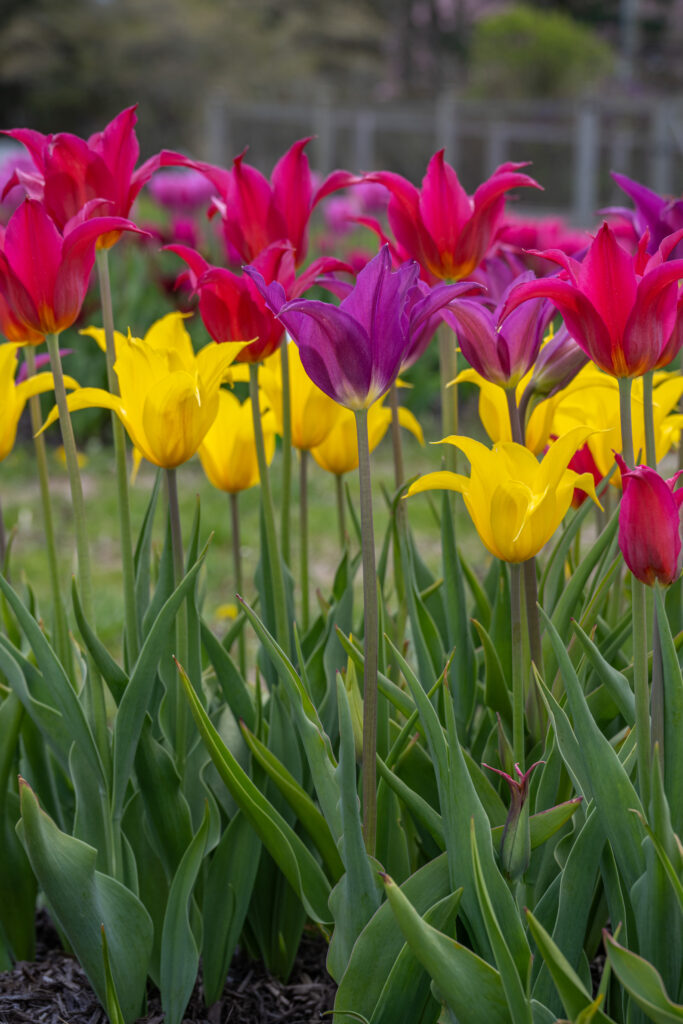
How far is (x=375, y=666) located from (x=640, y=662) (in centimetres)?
26

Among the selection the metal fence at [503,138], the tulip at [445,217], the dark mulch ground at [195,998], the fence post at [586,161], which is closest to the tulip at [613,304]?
the tulip at [445,217]

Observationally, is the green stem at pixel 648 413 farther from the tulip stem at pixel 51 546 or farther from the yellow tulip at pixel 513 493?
the tulip stem at pixel 51 546

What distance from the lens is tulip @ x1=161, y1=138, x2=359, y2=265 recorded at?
1.36 meters

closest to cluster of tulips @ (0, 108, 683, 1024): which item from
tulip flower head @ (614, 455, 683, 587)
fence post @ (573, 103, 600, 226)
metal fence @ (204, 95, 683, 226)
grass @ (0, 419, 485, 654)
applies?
tulip flower head @ (614, 455, 683, 587)

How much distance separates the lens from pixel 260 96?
30.5 metres

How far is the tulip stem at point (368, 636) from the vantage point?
1.05m

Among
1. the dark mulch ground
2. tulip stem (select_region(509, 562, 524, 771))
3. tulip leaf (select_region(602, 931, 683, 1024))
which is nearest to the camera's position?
tulip leaf (select_region(602, 931, 683, 1024))

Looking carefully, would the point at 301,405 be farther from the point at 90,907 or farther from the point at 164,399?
the point at 90,907

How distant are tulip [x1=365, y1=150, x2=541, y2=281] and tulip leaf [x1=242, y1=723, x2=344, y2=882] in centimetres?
65

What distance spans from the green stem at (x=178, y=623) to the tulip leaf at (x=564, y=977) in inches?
21.0

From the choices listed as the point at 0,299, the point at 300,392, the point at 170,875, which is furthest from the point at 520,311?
the point at 170,875

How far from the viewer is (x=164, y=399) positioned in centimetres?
125

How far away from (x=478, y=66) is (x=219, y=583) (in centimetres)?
2213

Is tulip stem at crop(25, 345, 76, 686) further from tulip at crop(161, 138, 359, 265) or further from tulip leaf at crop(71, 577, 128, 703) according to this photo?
tulip at crop(161, 138, 359, 265)
